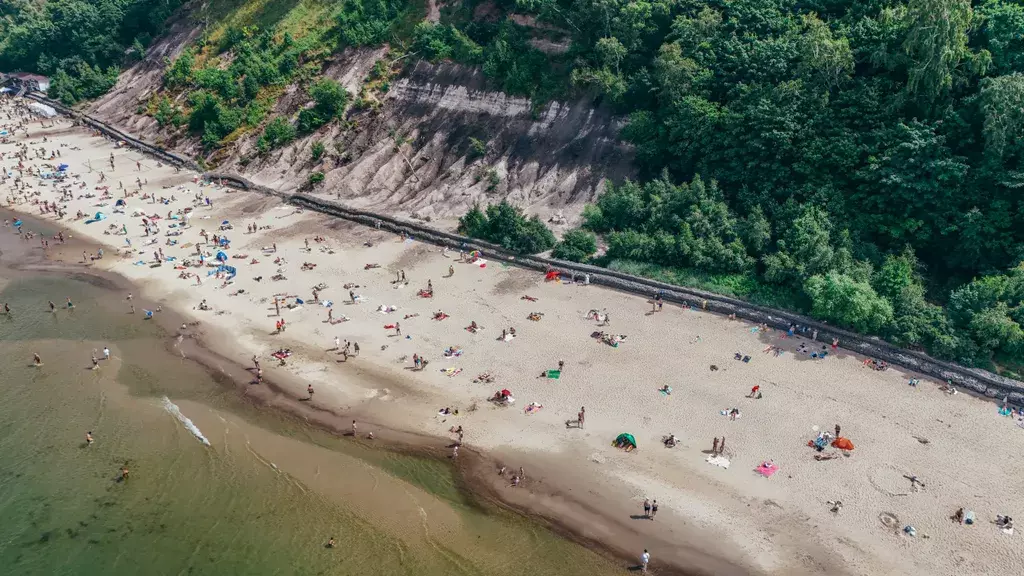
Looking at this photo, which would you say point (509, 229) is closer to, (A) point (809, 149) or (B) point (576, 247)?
(B) point (576, 247)

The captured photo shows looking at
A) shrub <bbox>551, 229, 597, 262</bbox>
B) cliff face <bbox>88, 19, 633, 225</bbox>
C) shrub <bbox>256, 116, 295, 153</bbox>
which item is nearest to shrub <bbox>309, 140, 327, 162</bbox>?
cliff face <bbox>88, 19, 633, 225</bbox>

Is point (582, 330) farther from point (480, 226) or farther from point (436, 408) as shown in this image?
point (480, 226)

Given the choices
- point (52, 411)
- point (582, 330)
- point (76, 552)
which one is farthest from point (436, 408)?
point (52, 411)

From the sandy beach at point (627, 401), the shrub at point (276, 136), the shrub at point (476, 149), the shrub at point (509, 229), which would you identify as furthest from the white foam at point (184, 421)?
the shrub at point (276, 136)

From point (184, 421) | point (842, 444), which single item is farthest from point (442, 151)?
point (842, 444)

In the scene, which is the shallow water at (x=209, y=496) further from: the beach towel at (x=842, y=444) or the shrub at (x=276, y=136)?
the shrub at (x=276, y=136)

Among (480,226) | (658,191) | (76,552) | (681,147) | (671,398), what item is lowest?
(76,552)
